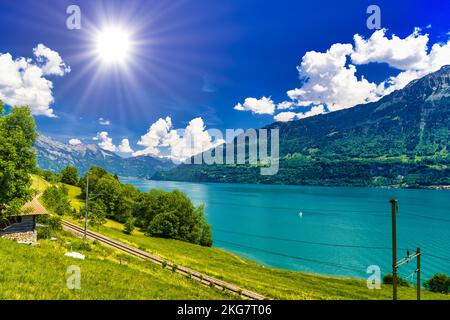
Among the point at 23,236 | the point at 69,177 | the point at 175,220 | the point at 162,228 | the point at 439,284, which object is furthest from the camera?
the point at 69,177

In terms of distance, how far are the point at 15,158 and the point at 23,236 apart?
1029 centimetres

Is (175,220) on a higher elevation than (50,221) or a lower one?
lower

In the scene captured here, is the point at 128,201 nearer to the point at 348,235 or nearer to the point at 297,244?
the point at 297,244

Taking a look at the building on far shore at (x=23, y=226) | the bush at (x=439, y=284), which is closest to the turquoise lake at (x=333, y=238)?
the bush at (x=439, y=284)

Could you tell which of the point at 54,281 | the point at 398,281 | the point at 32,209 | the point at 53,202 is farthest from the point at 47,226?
the point at 398,281

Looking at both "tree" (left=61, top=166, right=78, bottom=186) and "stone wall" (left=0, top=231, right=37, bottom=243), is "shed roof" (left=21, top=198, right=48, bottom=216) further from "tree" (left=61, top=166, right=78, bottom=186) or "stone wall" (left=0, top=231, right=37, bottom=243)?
"tree" (left=61, top=166, right=78, bottom=186)

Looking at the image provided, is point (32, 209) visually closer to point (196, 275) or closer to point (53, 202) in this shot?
point (196, 275)

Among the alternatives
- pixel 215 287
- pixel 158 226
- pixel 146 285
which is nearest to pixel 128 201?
pixel 158 226

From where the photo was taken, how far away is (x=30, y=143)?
93.7 ft

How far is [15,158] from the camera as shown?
25.3 m

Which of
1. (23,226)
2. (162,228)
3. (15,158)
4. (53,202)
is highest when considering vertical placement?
(15,158)

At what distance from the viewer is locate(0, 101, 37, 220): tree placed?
80.8 feet
